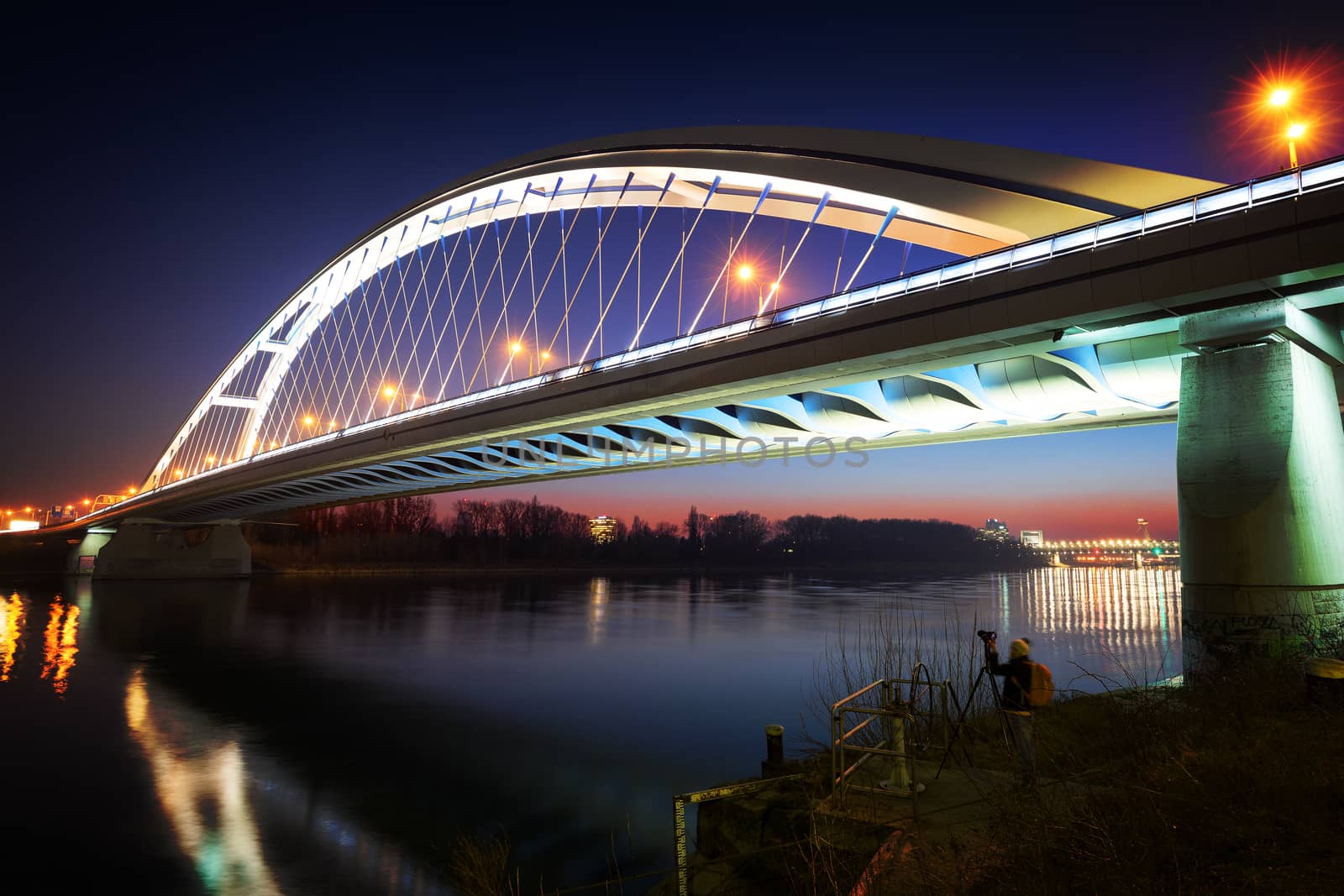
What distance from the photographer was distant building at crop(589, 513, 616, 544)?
115125 mm

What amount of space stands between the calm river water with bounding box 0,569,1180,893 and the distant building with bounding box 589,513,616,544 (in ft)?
256

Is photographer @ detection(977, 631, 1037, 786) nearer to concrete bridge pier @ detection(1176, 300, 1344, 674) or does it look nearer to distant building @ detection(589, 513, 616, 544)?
concrete bridge pier @ detection(1176, 300, 1344, 674)

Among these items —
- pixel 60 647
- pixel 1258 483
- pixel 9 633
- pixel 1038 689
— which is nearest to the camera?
pixel 1038 689

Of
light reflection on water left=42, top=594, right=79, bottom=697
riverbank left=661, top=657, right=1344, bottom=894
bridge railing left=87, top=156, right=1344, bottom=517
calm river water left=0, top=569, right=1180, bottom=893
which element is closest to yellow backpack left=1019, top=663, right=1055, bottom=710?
riverbank left=661, top=657, right=1344, bottom=894

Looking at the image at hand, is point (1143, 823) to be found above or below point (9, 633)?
above

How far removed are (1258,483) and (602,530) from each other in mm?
119334

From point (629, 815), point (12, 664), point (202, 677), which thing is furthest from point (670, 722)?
point (12, 664)

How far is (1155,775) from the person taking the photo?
5.12m

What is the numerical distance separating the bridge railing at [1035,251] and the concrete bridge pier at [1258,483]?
1376 millimetres

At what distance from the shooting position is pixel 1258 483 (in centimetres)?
948

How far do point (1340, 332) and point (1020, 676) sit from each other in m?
8.29

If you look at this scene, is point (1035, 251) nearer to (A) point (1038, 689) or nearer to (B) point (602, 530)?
(A) point (1038, 689)

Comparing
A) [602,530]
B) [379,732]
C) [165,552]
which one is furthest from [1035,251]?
[602,530]

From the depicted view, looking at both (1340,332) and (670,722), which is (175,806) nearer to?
(670,722)
